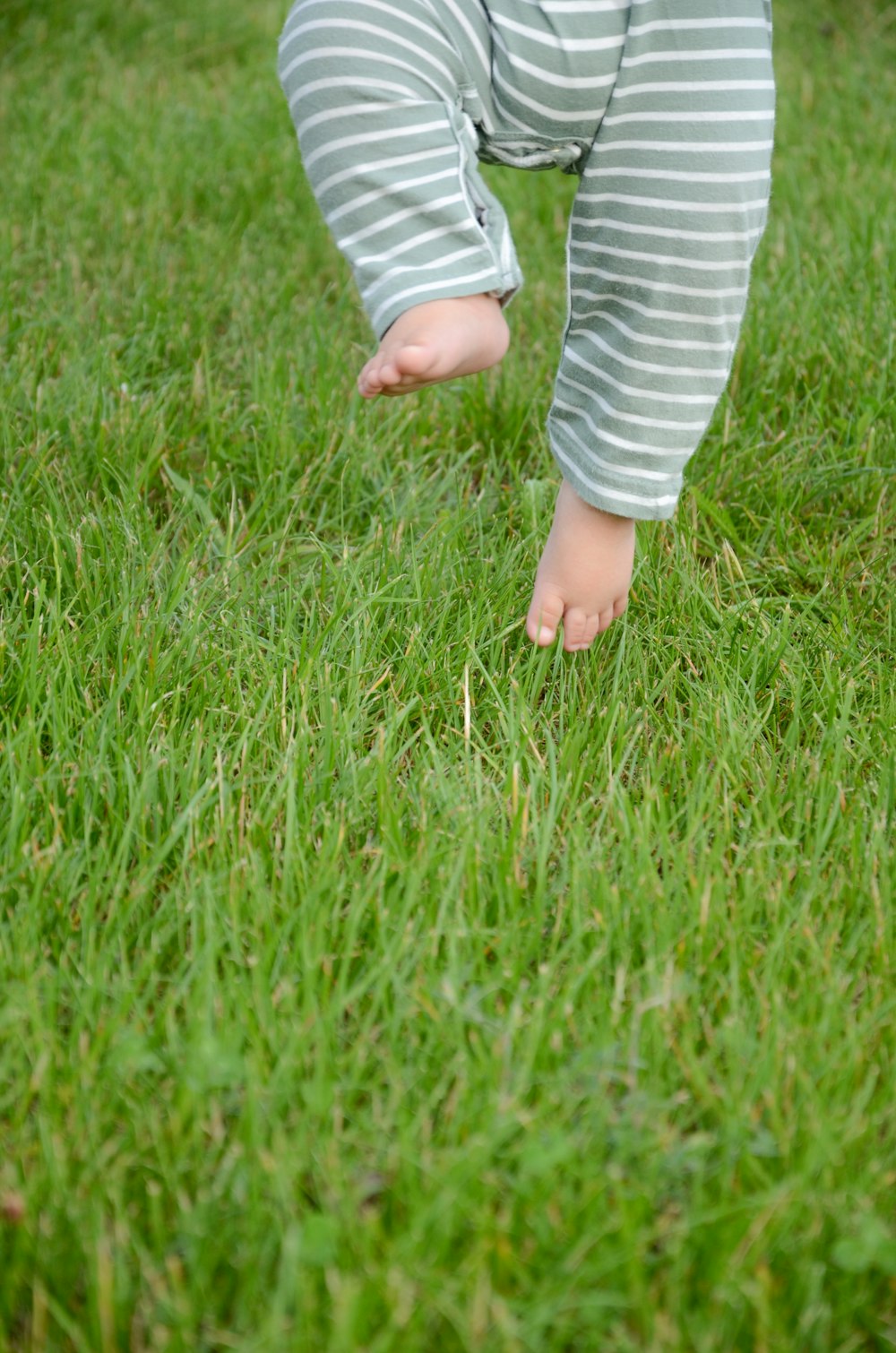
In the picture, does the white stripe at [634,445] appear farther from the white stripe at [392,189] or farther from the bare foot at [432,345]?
the white stripe at [392,189]

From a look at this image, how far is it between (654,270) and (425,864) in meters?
0.78

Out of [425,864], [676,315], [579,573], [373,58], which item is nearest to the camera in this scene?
[425,864]

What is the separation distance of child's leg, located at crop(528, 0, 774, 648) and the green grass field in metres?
0.25

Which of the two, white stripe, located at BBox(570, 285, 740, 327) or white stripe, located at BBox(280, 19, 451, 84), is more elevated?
white stripe, located at BBox(280, 19, 451, 84)

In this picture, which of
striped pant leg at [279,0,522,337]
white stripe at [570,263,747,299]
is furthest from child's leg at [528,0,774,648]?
striped pant leg at [279,0,522,337]

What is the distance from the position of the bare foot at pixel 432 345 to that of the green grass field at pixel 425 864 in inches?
15.8

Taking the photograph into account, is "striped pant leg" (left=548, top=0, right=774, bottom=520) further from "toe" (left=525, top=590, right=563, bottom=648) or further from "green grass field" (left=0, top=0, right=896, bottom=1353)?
"green grass field" (left=0, top=0, right=896, bottom=1353)

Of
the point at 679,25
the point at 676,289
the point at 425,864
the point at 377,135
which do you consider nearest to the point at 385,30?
the point at 377,135

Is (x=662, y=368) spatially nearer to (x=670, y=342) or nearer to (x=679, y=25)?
(x=670, y=342)

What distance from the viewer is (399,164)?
4.66 feet

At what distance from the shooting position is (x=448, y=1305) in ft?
3.04

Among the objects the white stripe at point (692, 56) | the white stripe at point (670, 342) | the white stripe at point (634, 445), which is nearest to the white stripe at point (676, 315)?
the white stripe at point (670, 342)

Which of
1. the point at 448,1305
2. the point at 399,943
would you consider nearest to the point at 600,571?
the point at 399,943

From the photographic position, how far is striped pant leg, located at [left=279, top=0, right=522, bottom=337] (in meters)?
1.41
